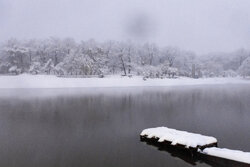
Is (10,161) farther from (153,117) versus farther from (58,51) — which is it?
(58,51)

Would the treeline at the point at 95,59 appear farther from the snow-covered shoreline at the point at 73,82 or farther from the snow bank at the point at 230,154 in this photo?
the snow bank at the point at 230,154

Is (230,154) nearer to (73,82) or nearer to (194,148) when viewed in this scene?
(194,148)

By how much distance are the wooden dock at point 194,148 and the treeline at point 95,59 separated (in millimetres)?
49423

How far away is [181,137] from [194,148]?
46.0 inches

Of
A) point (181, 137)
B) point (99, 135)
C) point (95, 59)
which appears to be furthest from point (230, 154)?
point (95, 59)

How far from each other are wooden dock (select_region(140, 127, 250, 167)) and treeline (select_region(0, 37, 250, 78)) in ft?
162

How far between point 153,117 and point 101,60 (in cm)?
4930

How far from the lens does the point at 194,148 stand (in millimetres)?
10469

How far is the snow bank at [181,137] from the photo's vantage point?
35.3 ft

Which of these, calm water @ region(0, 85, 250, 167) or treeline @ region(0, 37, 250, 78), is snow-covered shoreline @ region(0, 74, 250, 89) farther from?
calm water @ region(0, 85, 250, 167)

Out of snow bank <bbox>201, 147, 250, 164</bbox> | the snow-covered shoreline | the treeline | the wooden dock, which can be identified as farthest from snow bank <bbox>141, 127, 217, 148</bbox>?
the treeline

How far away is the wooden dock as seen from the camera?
9172mm

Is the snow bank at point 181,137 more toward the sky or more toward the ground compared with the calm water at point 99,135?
more toward the sky

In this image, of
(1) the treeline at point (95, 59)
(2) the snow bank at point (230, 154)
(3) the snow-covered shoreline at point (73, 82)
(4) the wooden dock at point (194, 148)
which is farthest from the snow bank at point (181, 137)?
(1) the treeline at point (95, 59)
